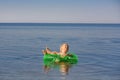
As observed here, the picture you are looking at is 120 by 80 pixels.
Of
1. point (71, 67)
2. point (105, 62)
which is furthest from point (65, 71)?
point (105, 62)

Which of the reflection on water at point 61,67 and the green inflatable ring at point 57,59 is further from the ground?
the green inflatable ring at point 57,59

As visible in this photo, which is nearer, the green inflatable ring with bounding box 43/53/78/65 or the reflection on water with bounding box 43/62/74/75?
the reflection on water with bounding box 43/62/74/75

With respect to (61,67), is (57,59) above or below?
above

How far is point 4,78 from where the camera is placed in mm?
17234

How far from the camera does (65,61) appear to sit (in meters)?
22.4

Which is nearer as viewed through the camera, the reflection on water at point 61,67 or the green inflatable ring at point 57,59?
the reflection on water at point 61,67

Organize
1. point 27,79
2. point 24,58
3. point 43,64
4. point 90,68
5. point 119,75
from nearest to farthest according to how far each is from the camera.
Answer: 1. point 27,79
2. point 119,75
3. point 90,68
4. point 43,64
5. point 24,58

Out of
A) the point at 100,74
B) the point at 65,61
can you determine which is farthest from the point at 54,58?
the point at 100,74

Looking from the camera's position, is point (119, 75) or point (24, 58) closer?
point (119, 75)

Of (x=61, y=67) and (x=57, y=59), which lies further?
(x=57, y=59)

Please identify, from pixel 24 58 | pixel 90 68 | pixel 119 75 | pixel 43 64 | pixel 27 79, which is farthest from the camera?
pixel 24 58

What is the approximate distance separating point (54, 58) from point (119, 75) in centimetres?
479

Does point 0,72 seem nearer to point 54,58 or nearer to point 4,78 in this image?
point 4,78

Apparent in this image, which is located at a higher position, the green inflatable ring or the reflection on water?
the green inflatable ring
